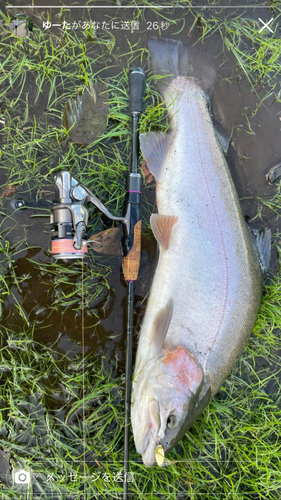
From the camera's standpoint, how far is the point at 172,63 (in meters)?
2.39

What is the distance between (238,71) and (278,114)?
44 centimetres

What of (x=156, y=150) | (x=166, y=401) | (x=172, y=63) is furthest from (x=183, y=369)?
(x=172, y=63)

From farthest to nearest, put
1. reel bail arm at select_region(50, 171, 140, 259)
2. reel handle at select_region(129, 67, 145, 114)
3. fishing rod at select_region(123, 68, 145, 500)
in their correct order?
reel handle at select_region(129, 67, 145, 114), fishing rod at select_region(123, 68, 145, 500), reel bail arm at select_region(50, 171, 140, 259)

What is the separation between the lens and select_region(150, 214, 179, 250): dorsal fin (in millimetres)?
2117

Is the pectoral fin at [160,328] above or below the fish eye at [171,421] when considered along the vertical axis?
above

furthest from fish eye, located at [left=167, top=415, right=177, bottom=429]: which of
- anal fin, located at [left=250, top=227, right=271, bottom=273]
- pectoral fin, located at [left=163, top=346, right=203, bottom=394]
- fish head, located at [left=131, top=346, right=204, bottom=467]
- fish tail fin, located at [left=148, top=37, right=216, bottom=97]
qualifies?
fish tail fin, located at [left=148, top=37, right=216, bottom=97]

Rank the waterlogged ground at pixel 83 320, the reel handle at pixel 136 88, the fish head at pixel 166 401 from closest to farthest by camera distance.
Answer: the fish head at pixel 166 401
the reel handle at pixel 136 88
the waterlogged ground at pixel 83 320

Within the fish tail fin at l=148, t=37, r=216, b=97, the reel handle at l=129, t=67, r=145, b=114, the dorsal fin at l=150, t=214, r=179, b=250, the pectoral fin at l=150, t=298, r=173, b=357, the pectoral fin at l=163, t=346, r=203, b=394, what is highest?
the fish tail fin at l=148, t=37, r=216, b=97

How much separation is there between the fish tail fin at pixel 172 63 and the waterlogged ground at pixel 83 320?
0.07 meters

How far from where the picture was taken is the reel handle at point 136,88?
2.20m

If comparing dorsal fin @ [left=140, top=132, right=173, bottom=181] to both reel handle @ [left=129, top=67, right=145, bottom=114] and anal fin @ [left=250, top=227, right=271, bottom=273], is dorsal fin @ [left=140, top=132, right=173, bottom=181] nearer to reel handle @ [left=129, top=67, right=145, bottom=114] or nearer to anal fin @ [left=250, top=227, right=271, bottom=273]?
reel handle @ [left=129, top=67, right=145, bottom=114]

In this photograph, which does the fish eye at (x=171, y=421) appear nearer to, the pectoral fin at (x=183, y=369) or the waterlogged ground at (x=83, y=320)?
A: the pectoral fin at (x=183, y=369)

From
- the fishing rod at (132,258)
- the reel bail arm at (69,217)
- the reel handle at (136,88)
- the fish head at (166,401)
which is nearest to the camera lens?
the fish head at (166,401)

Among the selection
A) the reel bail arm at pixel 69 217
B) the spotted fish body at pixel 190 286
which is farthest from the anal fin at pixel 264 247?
the reel bail arm at pixel 69 217
